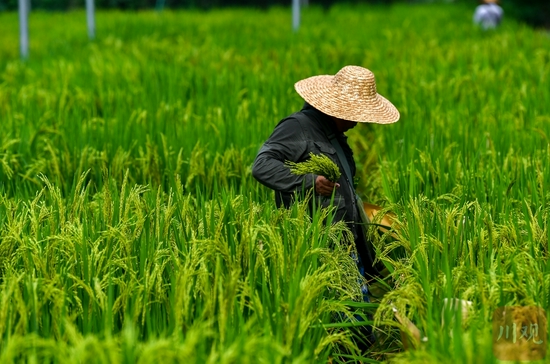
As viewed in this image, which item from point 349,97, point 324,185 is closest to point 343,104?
point 349,97

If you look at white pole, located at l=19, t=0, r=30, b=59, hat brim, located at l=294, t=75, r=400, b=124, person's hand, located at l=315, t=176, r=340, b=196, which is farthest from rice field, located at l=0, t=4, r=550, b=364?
white pole, located at l=19, t=0, r=30, b=59

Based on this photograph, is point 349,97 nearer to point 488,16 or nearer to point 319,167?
Answer: point 319,167

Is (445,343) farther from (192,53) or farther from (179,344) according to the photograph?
(192,53)

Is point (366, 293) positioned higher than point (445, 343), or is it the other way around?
point (445, 343)

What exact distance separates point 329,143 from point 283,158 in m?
0.17

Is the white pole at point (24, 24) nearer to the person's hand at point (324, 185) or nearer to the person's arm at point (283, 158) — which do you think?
the person's arm at point (283, 158)

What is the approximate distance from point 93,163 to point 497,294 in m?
2.33

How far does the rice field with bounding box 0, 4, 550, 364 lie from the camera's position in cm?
215

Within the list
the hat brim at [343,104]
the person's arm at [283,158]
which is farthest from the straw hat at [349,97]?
the person's arm at [283,158]

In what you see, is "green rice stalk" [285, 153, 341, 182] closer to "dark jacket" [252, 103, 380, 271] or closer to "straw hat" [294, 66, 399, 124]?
"dark jacket" [252, 103, 380, 271]

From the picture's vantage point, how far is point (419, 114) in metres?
5.26

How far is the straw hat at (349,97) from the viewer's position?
3.00m

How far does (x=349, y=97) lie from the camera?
3078 mm

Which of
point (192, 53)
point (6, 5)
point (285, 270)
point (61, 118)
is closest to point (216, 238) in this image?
point (285, 270)
